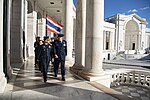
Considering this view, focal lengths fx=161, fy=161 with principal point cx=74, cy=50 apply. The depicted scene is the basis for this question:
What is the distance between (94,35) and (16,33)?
8.72 meters

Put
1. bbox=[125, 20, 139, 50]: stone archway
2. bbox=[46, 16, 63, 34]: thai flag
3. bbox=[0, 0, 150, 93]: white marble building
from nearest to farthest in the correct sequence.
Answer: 1. bbox=[0, 0, 150, 93]: white marble building
2. bbox=[46, 16, 63, 34]: thai flag
3. bbox=[125, 20, 139, 50]: stone archway

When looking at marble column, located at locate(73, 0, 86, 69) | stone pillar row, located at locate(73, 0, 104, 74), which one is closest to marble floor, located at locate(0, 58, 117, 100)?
stone pillar row, located at locate(73, 0, 104, 74)

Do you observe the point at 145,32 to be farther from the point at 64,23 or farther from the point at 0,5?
the point at 0,5

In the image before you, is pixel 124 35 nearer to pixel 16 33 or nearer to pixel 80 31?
pixel 16 33

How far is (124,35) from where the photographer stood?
66.1 metres

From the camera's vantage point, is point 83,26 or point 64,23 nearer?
point 83,26

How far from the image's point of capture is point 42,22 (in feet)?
92.1

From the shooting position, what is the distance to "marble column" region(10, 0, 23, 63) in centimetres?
1435

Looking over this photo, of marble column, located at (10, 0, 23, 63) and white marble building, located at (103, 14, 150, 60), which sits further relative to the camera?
white marble building, located at (103, 14, 150, 60)

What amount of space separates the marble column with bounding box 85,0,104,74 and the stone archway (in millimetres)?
65429

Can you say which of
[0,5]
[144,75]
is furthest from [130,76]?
[0,5]

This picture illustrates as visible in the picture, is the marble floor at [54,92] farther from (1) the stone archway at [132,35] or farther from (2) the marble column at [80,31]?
(1) the stone archway at [132,35]

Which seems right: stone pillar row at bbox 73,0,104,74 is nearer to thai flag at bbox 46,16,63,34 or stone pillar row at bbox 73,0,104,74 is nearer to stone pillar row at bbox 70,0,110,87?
stone pillar row at bbox 70,0,110,87

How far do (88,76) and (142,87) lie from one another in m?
4.49
